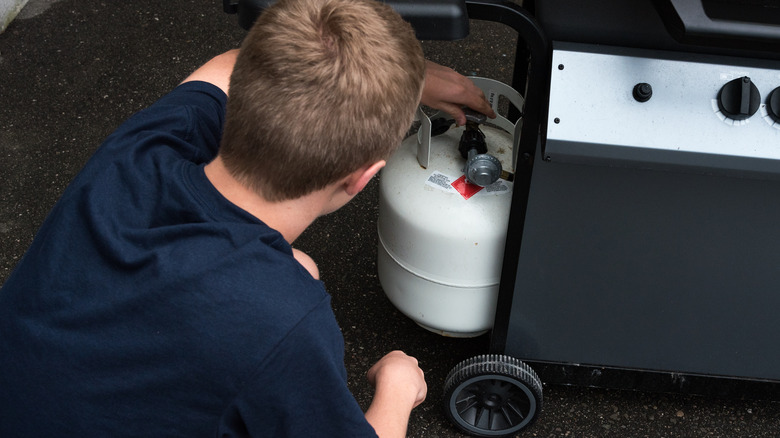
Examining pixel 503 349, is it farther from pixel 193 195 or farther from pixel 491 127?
pixel 193 195

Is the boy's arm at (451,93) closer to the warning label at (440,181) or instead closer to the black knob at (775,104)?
the warning label at (440,181)

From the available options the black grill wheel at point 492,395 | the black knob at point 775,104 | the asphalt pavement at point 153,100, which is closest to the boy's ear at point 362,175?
the black knob at point 775,104

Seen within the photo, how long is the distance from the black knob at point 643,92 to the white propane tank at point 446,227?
0.33 m

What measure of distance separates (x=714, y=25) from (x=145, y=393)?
0.89 metres

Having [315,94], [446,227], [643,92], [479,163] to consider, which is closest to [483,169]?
[479,163]

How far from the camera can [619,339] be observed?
1632 millimetres

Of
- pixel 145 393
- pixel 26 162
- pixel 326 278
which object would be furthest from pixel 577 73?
pixel 26 162

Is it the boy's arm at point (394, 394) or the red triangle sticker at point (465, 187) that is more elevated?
the red triangle sticker at point (465, 187)

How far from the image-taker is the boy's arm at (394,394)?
1164mm

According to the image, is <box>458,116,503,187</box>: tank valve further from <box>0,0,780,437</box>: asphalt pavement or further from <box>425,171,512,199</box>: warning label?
<box>0,0,780,437</box>: asphalt pavement

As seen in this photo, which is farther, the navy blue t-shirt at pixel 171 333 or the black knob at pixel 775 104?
the black knob at pixel 775 104

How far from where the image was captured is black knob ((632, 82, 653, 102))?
47.7 inches

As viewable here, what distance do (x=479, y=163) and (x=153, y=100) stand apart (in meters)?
1.65

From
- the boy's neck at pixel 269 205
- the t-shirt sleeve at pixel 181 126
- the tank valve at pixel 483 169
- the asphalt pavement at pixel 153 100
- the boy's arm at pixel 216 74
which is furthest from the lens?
the asphalt pavement at pixel 153 100
